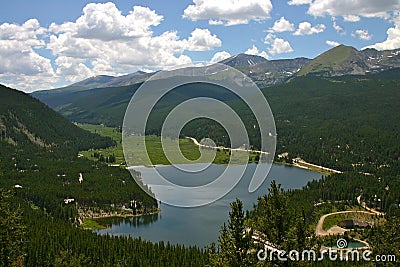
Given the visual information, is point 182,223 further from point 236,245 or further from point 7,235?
point 236,245

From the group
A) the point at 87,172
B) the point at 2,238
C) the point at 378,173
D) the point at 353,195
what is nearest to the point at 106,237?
the point at 2,238

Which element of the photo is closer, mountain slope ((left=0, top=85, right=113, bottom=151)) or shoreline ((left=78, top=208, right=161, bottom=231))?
shoreline ((left=78, top=208, right=161, bottom=231))

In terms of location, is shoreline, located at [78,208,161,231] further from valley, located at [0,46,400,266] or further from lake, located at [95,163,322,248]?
lake, located at [95,163,322,248]

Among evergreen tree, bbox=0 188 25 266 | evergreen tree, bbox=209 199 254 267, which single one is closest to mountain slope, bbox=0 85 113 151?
evergreen tree, bbox=0 188 25 266

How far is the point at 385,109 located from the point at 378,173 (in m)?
69.0

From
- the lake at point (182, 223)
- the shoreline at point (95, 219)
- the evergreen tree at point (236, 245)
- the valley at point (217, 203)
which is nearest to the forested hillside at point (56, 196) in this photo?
the valley at point (217, 203)

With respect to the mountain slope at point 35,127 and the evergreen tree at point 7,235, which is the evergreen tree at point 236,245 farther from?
the mountain slope at point 35,127

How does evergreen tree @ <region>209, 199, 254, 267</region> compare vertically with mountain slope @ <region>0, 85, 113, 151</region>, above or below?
below

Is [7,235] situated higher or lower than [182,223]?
higher

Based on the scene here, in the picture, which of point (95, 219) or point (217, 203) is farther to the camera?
point (217, 203)

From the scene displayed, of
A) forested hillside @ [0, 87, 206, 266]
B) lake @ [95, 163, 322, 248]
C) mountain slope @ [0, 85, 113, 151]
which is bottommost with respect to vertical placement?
lake @ [95, 163, 322, 248]

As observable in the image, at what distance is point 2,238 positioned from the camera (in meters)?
18.6

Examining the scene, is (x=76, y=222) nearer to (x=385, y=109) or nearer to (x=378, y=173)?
(x=378, y=173)

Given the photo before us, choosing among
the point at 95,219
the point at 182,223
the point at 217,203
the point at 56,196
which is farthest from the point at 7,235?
the point at 56,196
